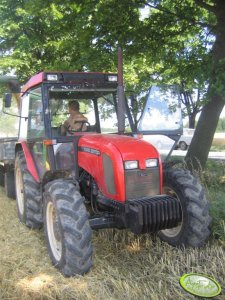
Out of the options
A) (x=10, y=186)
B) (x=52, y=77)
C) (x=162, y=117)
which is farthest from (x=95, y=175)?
(x=10, y=186)

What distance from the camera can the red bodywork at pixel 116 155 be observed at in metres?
4.26

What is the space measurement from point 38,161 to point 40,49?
1047 cm

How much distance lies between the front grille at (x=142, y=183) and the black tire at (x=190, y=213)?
36 cm

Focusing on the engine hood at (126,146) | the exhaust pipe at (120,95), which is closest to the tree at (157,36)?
the exhaust pipe at (120,95)

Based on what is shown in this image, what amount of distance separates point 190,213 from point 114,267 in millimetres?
1062

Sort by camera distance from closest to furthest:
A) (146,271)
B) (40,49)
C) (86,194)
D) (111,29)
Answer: (146,271), (86,194), (111,29), (40,49)

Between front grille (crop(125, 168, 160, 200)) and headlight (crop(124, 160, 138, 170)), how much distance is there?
0.14ft

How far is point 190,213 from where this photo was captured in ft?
14.9

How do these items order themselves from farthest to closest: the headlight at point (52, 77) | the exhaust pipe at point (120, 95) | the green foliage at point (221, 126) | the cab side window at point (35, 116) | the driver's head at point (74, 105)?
the green foliage at point (221, 126) < the driver's head at point (74, 105) < the cab side window at point (35, 116) < the headlight at point (52, 77) < the exhaust pipe at point (120, 95)

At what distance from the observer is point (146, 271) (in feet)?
13.6

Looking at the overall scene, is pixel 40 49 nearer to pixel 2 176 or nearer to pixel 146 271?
pixel 2 176

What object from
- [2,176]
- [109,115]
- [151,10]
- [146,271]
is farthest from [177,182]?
[151,10]

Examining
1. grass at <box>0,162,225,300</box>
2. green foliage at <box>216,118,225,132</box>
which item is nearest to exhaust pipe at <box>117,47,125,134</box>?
grass at <box>0,162,225,300</box>

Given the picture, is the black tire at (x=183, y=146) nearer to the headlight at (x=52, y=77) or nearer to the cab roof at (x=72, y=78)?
the cab roof at (x=72, y=78)
